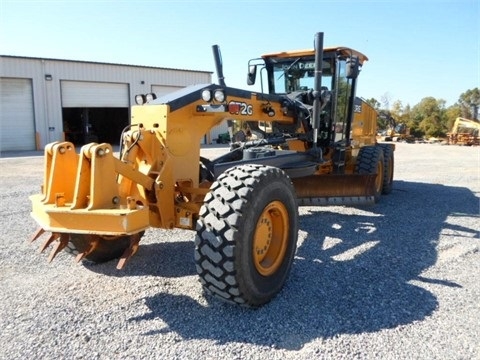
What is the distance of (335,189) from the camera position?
663 cm

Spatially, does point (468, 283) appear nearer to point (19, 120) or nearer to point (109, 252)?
point (109, 252)

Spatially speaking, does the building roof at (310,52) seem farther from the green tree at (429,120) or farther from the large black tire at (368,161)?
the green tree at (429,120)

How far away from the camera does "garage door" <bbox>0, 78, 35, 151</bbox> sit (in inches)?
885

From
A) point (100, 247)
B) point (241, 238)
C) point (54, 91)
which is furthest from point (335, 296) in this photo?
point (54, 91)

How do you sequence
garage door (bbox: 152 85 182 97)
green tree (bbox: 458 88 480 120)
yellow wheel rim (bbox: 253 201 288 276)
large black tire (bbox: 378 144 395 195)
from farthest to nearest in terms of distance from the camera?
green tree (bbox: 458 88 480 120), garage door (bbox: 152 85 182 97), large black tire (bbox: 378 144 395 195), yellow wheel rim (bbox: 253 201 288 276)

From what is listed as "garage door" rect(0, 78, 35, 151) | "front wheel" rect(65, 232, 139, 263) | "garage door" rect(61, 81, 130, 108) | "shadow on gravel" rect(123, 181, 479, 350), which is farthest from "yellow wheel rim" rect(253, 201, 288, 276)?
"garage door" rect(61, 81, 130, 108)

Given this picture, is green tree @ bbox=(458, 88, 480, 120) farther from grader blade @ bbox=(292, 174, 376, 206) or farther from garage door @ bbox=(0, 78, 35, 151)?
grader blade @ bbox=(292, 174, 376, 206)

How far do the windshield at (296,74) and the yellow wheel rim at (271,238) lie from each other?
3736 mm

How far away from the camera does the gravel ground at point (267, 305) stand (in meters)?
2.90

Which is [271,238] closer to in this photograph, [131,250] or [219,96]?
[131,250]

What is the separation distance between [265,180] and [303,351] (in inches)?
53.5

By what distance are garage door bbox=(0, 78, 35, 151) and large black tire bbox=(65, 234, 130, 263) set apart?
21457mm

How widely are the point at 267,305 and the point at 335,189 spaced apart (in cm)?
349

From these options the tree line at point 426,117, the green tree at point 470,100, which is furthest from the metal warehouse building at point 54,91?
the green tree at point 470,100
